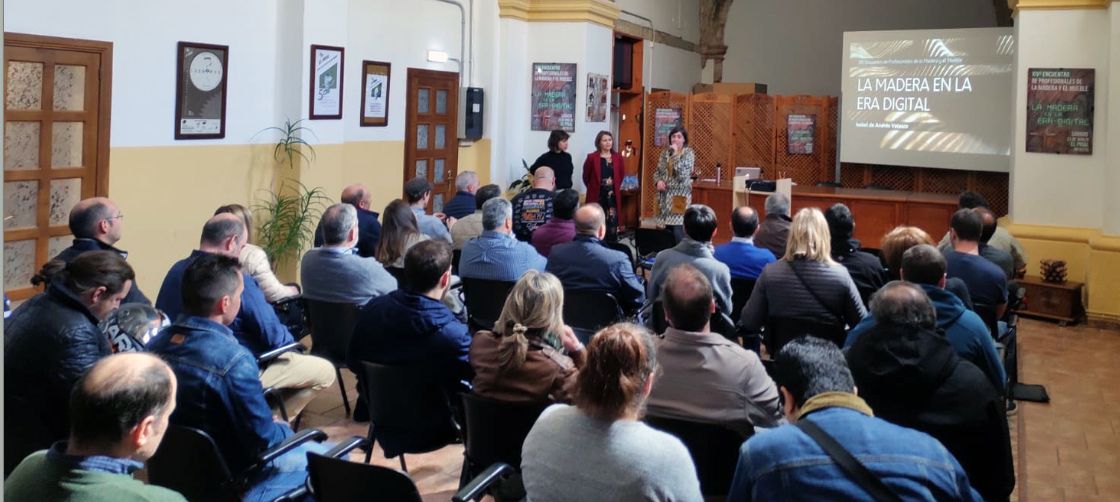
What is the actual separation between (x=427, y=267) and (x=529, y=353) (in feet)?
2.10

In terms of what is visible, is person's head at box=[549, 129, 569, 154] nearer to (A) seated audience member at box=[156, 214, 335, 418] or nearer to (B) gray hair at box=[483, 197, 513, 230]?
(B) gray hair at box=[483, 197, 513, 230]

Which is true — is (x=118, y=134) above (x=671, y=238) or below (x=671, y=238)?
above

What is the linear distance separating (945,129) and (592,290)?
24.8 feet

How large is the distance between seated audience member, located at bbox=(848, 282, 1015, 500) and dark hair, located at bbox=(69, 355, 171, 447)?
76.5 inches

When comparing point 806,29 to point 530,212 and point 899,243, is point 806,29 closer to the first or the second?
point 530,212

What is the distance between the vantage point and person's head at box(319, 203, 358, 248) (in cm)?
469

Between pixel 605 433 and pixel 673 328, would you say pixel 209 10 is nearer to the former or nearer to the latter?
pixel 673 328

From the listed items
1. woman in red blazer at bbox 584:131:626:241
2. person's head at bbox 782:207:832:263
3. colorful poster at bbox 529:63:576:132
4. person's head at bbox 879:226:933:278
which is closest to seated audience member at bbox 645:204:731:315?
person's head at bbox 782:207:832:263

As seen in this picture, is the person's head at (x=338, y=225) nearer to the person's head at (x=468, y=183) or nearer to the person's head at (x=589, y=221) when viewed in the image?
the person's head at (x=589, y=221)

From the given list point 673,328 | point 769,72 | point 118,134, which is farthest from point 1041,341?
point 769,72

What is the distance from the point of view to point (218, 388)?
2.82 meters

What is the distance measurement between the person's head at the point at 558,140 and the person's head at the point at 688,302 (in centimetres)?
692

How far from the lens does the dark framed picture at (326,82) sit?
24.7 feet

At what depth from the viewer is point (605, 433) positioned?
225cm
